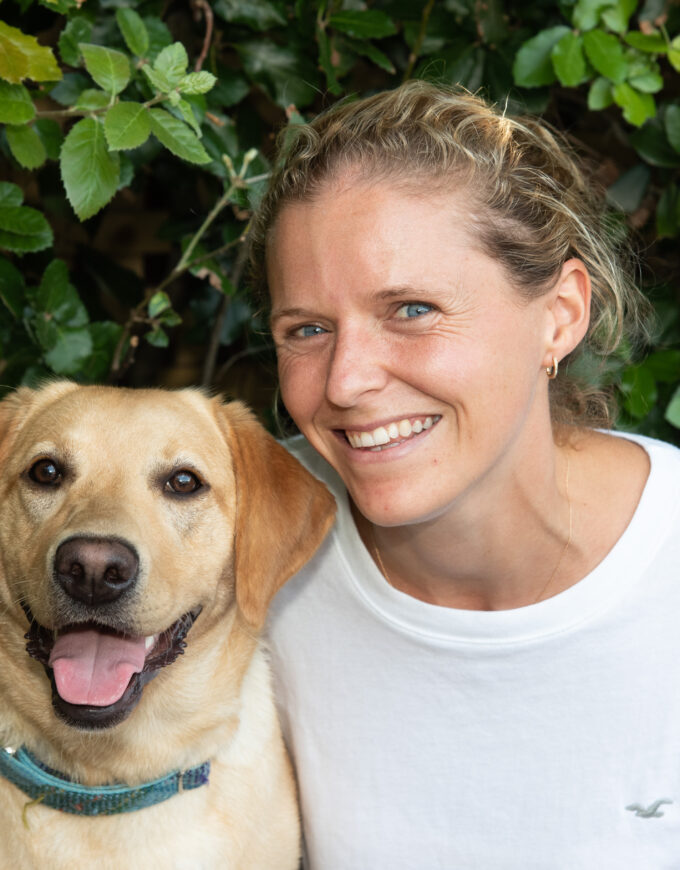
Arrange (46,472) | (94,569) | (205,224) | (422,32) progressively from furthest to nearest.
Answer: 1. (422,32)
2. (205,224)
3. (46,472)
4. (94,569)

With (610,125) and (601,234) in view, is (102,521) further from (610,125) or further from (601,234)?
(610,125)

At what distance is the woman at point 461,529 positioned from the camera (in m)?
Answer: 2.04

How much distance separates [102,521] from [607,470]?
1.30 metres

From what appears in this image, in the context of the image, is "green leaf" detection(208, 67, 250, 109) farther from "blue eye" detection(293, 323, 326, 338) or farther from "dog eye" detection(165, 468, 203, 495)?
"dog eye" detection(165, 468, 203, 495)

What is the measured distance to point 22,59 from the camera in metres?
2.16

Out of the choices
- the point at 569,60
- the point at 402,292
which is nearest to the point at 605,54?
the point at 569,60

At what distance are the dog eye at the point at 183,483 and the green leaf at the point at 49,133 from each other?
3.15ft

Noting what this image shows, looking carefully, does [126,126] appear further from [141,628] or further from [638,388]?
[638,388]

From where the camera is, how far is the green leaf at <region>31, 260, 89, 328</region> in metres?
2.71

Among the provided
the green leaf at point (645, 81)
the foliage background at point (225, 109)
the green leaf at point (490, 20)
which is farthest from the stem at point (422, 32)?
the green leaf at point (645, 81)

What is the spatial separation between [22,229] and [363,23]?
115 centimetres

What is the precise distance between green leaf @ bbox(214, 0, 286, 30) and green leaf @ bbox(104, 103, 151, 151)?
0.67 metres

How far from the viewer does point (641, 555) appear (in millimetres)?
2279

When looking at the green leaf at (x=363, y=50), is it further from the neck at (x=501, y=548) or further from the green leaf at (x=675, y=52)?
the neck at (x=501, y=548)
